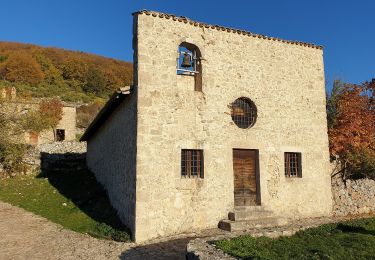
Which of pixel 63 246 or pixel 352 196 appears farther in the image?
pixel 352 196

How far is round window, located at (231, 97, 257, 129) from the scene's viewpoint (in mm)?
12625

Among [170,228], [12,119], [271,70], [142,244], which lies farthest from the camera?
[12,119]

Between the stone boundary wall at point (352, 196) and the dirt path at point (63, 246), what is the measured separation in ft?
25.4

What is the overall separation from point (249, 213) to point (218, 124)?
10.2 feet

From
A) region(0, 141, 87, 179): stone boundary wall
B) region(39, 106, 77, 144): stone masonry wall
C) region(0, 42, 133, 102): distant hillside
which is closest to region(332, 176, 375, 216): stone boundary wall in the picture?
region(0, 141, 87, 179): stone boundary wall

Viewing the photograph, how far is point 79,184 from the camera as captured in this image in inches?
704

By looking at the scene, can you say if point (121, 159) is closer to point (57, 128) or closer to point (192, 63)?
point (192, 63)

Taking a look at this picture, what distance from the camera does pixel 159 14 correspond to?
37.6ft

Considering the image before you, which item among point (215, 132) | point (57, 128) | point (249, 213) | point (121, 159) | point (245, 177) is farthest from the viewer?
point (57, 128)

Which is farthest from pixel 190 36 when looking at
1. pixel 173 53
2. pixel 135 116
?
pixel 135 116

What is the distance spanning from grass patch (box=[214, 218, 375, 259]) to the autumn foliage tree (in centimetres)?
633

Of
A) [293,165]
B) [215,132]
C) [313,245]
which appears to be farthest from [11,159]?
[313,245]

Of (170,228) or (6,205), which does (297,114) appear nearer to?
(170,228)

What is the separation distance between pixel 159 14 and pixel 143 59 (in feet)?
A: 5.43
